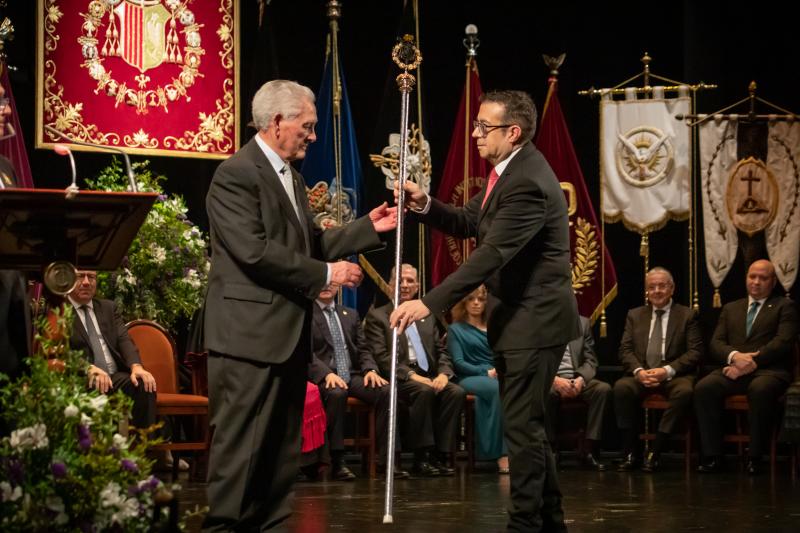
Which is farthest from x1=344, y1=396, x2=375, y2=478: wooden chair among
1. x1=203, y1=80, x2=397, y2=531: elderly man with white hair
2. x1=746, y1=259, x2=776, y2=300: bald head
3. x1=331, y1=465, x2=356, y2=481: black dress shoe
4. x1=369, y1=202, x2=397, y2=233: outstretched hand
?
x1=203, y1=80, x2=397, y2=531: elderly man with white hair

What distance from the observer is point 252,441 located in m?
3.49

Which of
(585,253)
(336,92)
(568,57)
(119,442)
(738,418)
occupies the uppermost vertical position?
(568,57)

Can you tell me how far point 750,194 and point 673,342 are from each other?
1.20 meters

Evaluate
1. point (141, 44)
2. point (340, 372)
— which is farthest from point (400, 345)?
point (141, 44)

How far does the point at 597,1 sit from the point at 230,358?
5.95 meters

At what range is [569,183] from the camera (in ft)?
26.9

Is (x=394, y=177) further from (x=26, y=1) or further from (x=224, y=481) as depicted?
(x=224, y=481)

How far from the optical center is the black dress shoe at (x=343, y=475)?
21.6 feet

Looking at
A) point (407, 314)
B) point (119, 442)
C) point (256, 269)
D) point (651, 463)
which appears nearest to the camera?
point (119, 442)

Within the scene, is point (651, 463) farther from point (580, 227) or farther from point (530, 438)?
point (530, 438)

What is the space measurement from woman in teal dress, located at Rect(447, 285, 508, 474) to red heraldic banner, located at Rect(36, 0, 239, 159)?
76.4 inches

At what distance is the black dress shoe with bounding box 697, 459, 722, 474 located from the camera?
711cm

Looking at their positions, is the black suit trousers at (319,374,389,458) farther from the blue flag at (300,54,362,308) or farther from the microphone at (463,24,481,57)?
the microphone at (463,24,481,57)

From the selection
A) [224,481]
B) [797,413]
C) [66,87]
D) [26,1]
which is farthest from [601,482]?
[26,1]
